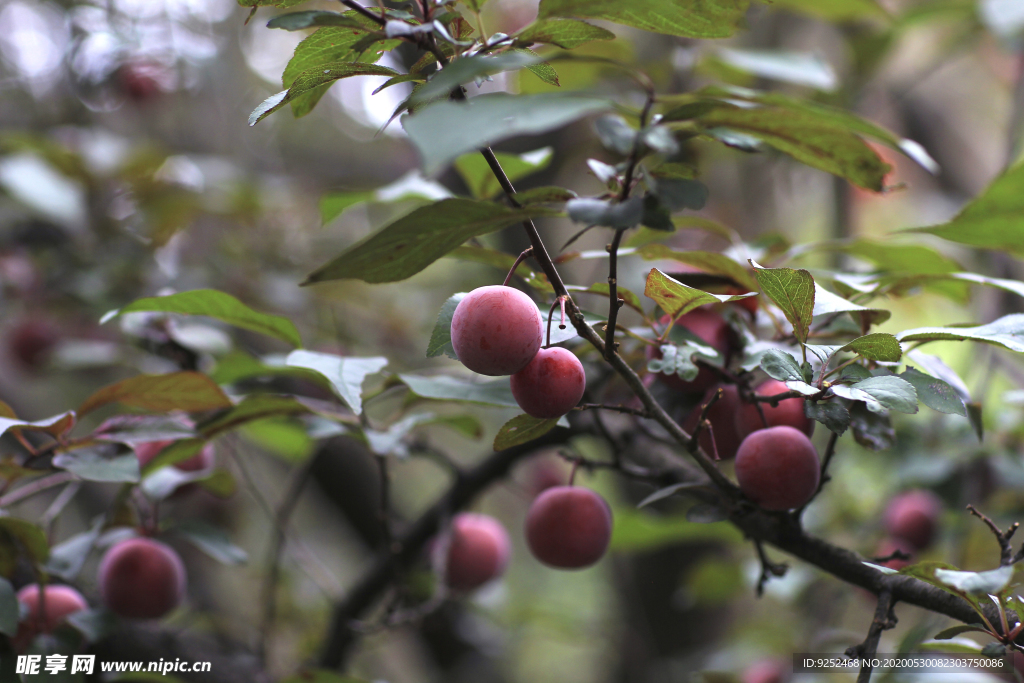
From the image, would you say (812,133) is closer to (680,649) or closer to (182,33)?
(680,649)

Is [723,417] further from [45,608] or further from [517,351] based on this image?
[45,608]

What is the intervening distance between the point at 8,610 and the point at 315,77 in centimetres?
49

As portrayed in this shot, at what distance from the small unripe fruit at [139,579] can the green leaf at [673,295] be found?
0.61 meters

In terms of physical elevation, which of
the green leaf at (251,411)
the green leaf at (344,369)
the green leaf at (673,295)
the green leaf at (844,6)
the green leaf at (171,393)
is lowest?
the green leaf at (251,411)

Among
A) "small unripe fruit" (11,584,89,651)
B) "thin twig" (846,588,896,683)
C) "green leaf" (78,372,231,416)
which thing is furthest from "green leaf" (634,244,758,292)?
"small unripe fruit" (11,584,89,651)

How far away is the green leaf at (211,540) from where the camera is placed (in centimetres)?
76

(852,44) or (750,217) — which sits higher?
(852,44)

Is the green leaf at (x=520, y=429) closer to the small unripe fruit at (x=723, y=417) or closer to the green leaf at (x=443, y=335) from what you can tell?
the green leaf at (x=443, y=335)

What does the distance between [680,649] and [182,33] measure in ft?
7.10

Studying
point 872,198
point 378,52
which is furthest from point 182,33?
point 872,198

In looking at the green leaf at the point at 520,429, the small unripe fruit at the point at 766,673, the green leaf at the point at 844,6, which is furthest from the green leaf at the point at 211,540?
the green leaf at the point at 844,6

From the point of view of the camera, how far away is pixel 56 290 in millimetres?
1388

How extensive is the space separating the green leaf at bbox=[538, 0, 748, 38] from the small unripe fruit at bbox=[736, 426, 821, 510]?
0.28 metres

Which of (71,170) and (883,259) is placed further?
(71,170)
